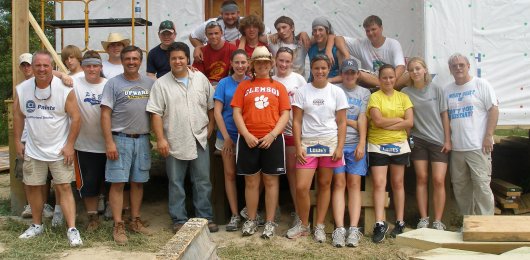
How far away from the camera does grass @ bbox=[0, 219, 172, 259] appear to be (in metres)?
4.94

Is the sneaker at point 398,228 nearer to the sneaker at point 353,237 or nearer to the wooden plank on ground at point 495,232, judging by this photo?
the sneaker at point 353,237

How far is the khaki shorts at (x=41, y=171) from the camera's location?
5.20 m

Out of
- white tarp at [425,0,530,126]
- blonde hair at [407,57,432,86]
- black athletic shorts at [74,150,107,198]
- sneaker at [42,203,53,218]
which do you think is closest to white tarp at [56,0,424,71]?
white tarp at [425,0,530,126]

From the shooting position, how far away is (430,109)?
5.47 meters

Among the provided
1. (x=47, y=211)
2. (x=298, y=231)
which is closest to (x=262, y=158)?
(x=298, y=231)

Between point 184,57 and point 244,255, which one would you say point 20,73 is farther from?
point 244,255

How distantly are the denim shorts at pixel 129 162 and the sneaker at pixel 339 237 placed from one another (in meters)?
1.86

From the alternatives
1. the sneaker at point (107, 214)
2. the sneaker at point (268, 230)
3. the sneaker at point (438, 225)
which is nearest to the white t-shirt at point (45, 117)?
the sneaker at point (107, 214)

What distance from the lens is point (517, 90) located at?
5965 mm

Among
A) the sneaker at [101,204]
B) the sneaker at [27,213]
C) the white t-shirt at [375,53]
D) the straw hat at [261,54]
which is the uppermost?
the white t-shirt at [375,53]

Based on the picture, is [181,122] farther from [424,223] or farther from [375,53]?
[424,223]

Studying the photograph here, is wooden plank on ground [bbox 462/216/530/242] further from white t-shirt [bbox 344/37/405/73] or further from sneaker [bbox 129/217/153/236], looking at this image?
sneaker [bbox 129/217/153/236]

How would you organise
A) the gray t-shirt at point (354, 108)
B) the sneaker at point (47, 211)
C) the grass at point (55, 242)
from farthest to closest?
the sneaker at point (47, 211)
the gray t-shirt at point (354, 108)
the grass at point (55, 242)

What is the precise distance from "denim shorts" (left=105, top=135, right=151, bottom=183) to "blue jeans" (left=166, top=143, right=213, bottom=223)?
0.25 m
